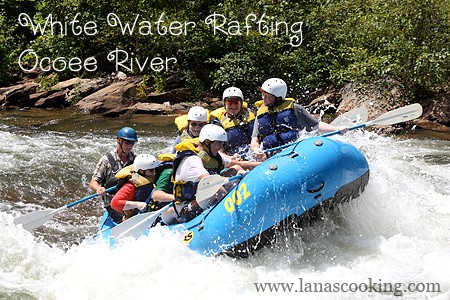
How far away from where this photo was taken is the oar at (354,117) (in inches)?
234

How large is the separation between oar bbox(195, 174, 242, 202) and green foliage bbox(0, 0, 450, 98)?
8611 millimetres

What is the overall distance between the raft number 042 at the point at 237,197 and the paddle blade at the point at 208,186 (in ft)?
0.43

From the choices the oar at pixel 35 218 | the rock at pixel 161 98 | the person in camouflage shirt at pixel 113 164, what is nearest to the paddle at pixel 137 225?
the person in camouflage shirt at pixel 113 164

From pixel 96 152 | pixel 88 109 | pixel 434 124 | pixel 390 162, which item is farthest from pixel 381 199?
pixel 88 109

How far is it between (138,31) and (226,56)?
2866 mm

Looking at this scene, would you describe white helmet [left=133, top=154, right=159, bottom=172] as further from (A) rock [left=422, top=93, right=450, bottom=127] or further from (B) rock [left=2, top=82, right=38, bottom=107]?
(B) rock [left=2, top=82, right=38, bottom=107]

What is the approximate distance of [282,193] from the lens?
4.90 m

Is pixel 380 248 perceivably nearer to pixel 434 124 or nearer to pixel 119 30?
pixel 434 124

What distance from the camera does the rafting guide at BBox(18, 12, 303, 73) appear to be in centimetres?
1644

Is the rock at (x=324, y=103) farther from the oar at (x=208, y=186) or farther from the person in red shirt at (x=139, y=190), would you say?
the oar at (x=208, y=186)

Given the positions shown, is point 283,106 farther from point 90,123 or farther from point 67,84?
point 67,84

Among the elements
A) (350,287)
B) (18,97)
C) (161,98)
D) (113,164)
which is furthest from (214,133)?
(18,97)

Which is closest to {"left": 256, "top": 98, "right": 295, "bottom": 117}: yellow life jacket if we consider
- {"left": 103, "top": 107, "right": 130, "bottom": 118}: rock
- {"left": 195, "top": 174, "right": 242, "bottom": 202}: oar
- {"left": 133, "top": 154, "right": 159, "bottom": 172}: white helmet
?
{"left": 133, "top": 154, "right": 159, "bottom": 172}: white helmet

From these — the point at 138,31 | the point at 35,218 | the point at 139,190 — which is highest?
the point at 139,190
